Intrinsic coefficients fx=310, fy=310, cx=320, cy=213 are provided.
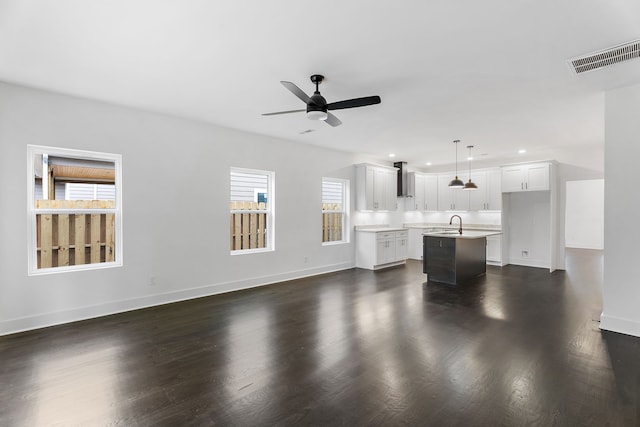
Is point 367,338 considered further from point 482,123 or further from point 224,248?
point 482,123

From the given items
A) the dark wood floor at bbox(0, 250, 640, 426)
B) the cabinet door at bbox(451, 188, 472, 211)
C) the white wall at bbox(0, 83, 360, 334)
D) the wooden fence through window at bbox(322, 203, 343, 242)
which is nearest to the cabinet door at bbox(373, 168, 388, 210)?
the wooden fence through window at bbox(322, 203, 343, 242)

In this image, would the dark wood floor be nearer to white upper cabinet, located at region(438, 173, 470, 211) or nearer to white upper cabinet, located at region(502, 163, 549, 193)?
white upper cabinet, located at region(502, 163, 549, 193)

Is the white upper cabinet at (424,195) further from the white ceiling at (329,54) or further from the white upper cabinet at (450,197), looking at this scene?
the white ceiling at (329,54)

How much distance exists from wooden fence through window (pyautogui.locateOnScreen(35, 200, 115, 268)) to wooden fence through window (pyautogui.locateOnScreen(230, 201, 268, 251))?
1.84m

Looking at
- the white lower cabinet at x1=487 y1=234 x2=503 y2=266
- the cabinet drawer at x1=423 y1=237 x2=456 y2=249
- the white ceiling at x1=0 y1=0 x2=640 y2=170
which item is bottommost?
the white lower cabinet at x1=487 y1=234 x2=503 y2=266

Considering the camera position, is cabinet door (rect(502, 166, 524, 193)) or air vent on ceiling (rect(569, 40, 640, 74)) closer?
air vent on ceiling (rect(569, 40, 640, 74))

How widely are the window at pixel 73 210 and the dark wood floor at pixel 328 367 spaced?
0.86 m

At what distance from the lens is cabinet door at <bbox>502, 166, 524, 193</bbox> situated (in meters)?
7.25

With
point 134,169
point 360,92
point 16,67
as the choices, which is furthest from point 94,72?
point 360,92

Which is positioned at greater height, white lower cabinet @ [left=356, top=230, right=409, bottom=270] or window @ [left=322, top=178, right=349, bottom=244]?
window @ [left=322, top=178, right=349, bottom=244]

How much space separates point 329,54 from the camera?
9.22 ft

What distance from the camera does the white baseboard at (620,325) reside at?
336 centimetres

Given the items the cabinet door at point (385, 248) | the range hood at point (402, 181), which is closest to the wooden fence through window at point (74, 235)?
the cabinet door at point (385, 248)

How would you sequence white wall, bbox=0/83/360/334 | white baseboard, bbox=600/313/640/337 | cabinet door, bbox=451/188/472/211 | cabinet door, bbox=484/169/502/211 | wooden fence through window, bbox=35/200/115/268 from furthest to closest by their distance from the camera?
cabinet door, bbox=451/188/472/211 → cabinet door, bbox=484/169/502/211 → wooden fence through window, bbox=35/200/115/268 → white wall, bbox=0/83/360/334 → white baseboard, bbox=600/313/640/337
